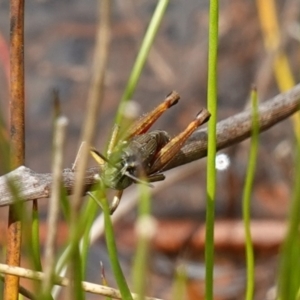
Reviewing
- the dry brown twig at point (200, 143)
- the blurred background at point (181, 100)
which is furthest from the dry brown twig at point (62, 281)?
the blurred background at point (181, 100)

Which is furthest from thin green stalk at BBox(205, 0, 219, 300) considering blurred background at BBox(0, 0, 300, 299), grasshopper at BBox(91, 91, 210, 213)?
blurred background at BBox(0, 0, 300, 299)

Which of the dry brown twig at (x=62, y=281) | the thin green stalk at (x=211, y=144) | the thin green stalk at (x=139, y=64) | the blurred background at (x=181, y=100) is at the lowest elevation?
the dry brown twig at (x=62, y=281)

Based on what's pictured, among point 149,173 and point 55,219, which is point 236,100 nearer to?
point 149,173

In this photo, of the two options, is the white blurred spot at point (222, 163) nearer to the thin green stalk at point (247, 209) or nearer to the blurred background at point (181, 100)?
the thin green stalk at point (247, 209)

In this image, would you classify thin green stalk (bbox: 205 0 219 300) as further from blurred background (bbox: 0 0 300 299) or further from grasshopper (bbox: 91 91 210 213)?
blurred background (bbox: 0 0 300 299)

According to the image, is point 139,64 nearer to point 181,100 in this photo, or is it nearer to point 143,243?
point 143,243

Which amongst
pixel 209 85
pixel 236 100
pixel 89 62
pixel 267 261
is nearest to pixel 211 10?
pixel 209 85

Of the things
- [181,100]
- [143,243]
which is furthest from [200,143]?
[181,100]
